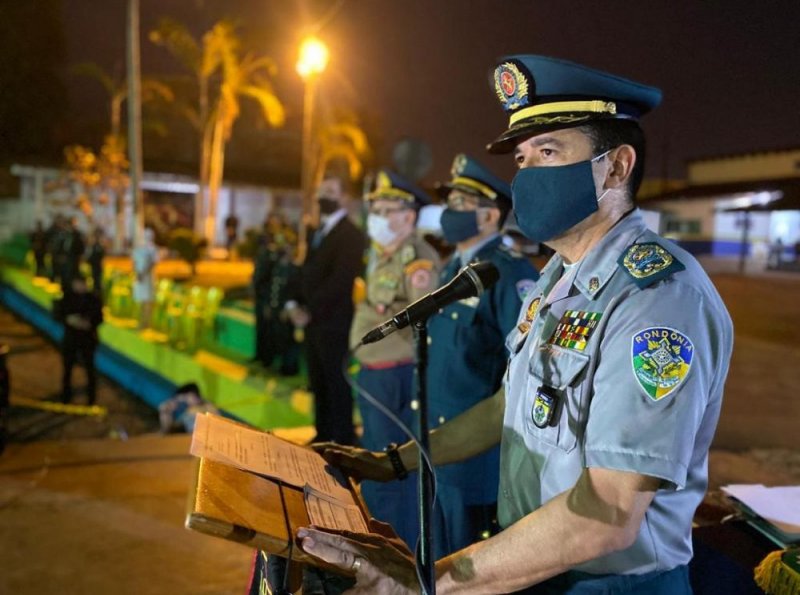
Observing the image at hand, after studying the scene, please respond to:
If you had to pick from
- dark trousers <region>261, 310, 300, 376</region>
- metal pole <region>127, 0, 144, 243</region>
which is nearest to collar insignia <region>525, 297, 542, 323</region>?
dark trousers <region>261, 310, 300, 376</region>

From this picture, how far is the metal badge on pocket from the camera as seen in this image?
1.38m

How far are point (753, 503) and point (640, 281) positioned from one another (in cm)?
144

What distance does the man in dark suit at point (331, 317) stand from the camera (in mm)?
4871

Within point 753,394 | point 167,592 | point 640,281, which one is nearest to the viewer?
point 640,281

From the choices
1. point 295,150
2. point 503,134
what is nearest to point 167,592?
point 503,134

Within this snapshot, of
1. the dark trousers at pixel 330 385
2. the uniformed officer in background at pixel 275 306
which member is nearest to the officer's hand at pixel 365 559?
the dark trousers at pixel 330 385

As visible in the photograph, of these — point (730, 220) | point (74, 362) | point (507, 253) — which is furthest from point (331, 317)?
point (730, 220)

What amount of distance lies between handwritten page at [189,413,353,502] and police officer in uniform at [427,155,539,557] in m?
1.09

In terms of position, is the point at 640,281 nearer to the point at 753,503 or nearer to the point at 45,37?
the point at 753,503

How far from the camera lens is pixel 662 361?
46.9 inches

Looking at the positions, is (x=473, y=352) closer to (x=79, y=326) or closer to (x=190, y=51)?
(x=79, y=326)

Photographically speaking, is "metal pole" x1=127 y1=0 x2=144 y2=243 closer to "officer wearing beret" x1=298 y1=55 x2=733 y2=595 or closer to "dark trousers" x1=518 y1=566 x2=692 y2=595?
"officer wearing beret" x1=298 y1=55 x2=733 y2=595

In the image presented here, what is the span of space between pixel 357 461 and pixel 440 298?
566mm

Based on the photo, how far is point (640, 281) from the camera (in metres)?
1.29
